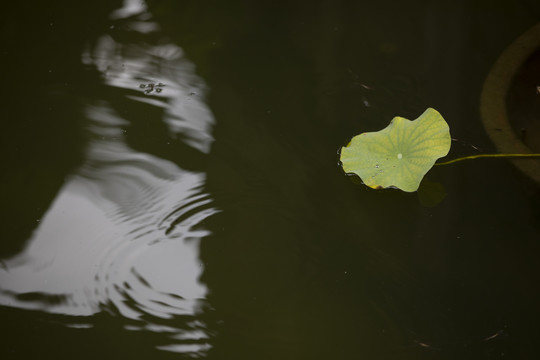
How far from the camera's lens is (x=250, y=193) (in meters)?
1.57

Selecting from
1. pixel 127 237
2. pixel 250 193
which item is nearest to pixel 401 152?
pixel 250 193

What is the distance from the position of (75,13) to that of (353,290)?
1.46 meters

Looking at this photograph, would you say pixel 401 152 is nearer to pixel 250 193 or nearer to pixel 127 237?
pixel 250 193

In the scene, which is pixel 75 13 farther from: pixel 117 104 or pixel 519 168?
pixel 519 168

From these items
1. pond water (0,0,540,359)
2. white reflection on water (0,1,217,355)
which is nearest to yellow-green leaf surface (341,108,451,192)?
pond water (0,0,540,359)

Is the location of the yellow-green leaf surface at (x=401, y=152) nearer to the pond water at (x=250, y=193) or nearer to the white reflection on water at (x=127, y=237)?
the pond water at (x=250, y=193)

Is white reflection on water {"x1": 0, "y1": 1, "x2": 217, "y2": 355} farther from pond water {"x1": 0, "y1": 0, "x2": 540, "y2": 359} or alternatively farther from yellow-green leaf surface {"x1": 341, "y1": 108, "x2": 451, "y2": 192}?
yellow-green leaf surface {"x1": 341, "y1": 108, "x2": 451, "y2": 192}

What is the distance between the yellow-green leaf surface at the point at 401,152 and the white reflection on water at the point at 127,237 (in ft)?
1.47

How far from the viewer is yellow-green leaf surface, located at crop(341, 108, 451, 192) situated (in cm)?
147

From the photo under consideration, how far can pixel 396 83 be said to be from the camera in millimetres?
1827

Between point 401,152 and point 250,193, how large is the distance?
17.2 inches

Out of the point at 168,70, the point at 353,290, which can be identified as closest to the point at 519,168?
the point at 353,290

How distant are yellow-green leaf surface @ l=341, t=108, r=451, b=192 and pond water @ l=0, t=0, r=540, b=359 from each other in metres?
0.09

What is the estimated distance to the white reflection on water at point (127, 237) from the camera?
1.36 m
